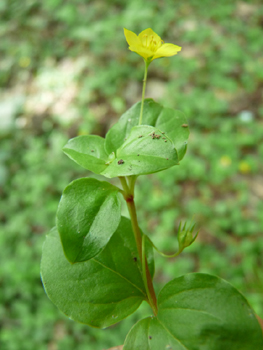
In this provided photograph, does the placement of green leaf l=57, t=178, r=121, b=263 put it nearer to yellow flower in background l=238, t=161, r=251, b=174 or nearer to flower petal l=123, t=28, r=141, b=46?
flower petal l=123, t=28, r=141, b=46

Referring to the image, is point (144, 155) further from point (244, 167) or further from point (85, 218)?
point (244, 167)

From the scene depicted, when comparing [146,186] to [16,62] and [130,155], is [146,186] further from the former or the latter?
[16,62]

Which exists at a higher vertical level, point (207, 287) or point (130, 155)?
point (130, 155)

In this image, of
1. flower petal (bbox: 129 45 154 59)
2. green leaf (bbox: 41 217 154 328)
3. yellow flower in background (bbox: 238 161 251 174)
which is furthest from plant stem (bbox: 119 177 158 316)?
yellow flower in background (bbox: 238 161 251 174)

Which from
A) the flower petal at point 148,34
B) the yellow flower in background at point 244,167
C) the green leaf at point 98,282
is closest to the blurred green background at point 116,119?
the yellow flower in background at point 244,167

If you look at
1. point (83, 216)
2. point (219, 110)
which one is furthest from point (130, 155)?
point (219, 110)

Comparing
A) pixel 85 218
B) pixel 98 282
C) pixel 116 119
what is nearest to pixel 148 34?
pixel 85 218
